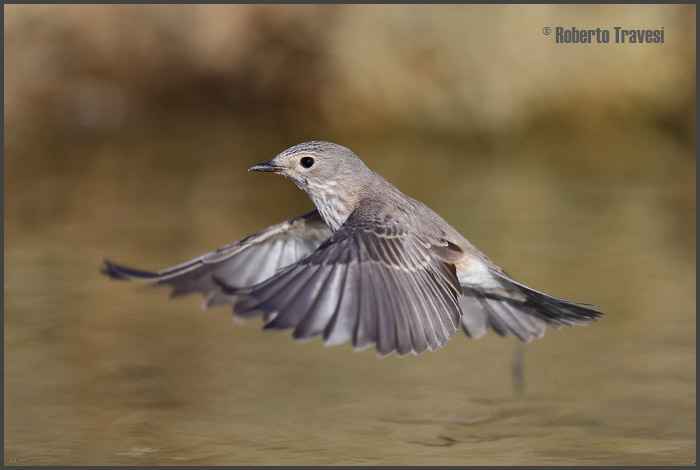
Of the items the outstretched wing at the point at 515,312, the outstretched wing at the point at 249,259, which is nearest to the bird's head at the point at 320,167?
the outstretched wing at the point at 249,259

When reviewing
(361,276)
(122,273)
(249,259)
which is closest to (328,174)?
(249,259)

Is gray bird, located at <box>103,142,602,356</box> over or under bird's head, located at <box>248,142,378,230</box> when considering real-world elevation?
under

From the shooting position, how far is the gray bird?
4.48m

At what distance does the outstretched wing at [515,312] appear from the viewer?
562 centimetres

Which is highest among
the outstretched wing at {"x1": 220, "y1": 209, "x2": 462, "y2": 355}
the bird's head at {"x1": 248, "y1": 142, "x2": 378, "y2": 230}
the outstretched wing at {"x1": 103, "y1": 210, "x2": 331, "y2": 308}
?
the bird's head at {"x1": 248, "y1": 142, "x2": 378, "y2": 230}

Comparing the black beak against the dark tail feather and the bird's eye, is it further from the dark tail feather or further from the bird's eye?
the dark tail feather

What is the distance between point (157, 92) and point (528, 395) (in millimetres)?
10116

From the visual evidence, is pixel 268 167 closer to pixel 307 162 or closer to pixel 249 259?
pixel 307 162

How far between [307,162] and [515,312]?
148cm

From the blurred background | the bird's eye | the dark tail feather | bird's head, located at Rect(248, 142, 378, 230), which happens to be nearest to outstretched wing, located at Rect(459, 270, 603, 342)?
the blurred background

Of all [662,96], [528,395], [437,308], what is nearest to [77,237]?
[528,395]

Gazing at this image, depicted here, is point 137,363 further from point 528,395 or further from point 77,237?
point 77,237

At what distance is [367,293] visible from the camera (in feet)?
15.3

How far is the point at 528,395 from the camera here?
6672 mm
